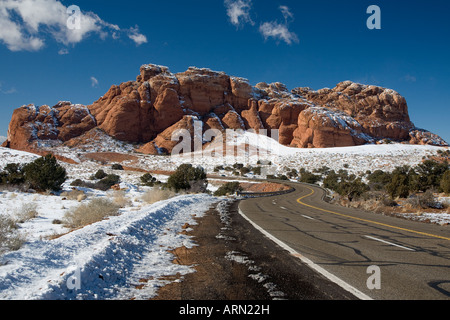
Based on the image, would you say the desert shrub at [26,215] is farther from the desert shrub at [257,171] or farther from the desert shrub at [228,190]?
the desert shrub at [257,171]

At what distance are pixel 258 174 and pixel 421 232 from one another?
1868 inches

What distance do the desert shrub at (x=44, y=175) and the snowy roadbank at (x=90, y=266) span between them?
695 inches

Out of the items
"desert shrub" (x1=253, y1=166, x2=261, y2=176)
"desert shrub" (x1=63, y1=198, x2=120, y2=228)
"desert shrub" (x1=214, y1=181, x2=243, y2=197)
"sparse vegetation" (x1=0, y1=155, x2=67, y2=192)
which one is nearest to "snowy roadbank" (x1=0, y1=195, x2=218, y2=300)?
"desert shrub" (x1=63, y1=198, x2=120, y2=228)

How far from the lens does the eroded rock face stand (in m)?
79.5

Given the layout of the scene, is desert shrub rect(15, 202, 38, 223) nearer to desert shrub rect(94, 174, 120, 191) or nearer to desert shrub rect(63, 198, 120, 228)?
desert shrub rect(63, 198, 120, 228)

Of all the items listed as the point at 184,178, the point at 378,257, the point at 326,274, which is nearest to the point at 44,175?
the point at 184,178

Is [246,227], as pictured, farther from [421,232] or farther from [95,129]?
[95,129]

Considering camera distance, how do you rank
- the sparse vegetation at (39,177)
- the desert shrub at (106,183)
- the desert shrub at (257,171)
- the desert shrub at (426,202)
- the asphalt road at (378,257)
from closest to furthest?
1. the asphalt road at (378,257)
2. the desert shrub at (426,202)
3. the sparse vegetation at (39,177)
4. the desert shrub at (106,183)
5. the desert shrub at (257,171)

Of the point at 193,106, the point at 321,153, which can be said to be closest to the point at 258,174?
the point at 321,153

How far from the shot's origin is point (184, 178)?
27.9m

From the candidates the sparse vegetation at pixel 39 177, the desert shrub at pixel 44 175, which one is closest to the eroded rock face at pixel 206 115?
the desert shrub at pixel 44 175

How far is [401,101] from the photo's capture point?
328 feet

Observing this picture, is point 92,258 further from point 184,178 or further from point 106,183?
point 106,183

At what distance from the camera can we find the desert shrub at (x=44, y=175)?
20.8 metres
